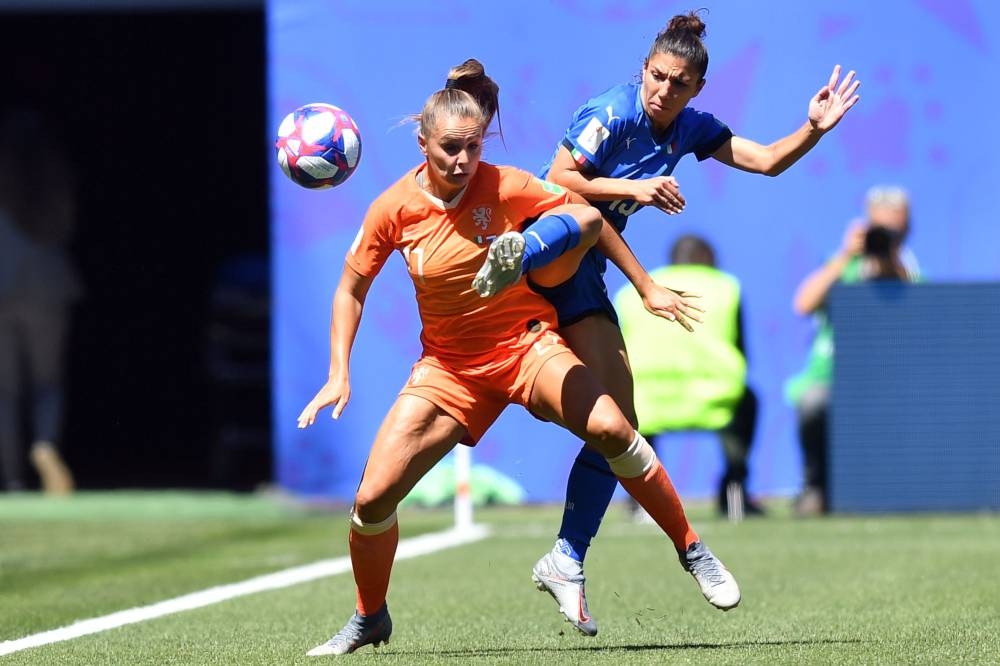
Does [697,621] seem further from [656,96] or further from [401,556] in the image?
[401,556]

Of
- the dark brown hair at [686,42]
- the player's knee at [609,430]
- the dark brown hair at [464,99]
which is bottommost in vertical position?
the player's knee at [609,430]

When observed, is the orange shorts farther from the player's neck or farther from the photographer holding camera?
the photographer holding camera

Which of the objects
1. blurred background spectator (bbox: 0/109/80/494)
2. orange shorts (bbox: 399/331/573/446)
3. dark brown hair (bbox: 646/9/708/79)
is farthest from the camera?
blurred background spectator (bbox: 0/109/80/494)

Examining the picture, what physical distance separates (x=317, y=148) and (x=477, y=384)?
1.05 m

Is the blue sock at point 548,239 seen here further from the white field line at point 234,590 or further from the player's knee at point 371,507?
the white field line at point 234,590

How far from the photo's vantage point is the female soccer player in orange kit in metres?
6.21

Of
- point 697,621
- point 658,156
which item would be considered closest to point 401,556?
point 697,621

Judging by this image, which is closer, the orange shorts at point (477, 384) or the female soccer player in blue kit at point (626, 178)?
the orange shorts at point (477, 384)

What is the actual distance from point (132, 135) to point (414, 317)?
27.1 ft

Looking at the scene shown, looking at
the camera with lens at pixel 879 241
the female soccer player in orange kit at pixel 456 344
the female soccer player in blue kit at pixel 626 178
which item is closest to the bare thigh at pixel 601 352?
the female soccer player in blue kit at pixel 626 178

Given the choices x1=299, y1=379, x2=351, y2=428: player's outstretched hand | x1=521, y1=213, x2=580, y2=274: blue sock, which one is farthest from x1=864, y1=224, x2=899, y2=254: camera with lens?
x1=299, y1=379, x2=351, y2=428: player's outstretched hand

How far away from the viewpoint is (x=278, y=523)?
1327 centimetres

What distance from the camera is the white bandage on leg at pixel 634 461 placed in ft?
20.9

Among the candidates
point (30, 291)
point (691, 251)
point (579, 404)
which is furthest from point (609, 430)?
point (30, 291)
